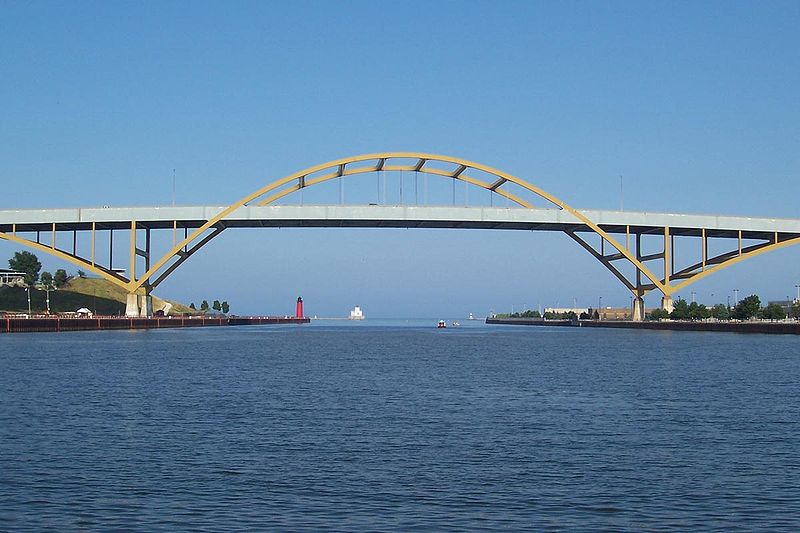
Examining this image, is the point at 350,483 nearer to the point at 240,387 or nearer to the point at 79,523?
the point at 79,523

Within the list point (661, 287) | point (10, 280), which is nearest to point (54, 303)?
point (10, 280)

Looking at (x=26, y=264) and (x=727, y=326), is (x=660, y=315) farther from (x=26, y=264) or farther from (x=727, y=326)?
(x=26, y=264)

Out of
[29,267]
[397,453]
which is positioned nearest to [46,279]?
[29,267]

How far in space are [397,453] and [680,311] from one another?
4221 inches

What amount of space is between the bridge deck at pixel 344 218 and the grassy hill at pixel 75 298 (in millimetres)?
33220

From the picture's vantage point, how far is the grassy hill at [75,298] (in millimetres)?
130125

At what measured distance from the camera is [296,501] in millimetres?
14508

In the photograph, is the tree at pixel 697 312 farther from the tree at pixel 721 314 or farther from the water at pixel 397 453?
the water at pixel 397 453

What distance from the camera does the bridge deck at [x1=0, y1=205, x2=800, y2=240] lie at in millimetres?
95375

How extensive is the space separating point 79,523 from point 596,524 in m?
6.83

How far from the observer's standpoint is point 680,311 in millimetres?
120312

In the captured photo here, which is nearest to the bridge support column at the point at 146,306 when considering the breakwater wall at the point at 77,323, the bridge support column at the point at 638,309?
the breakwater wall at the point at 77,323

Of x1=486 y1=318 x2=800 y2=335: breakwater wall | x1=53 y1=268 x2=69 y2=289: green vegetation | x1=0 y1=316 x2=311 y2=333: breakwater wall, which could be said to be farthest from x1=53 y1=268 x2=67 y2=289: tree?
x1=486 y1=318 x2=800 y2=335: breakwater wall

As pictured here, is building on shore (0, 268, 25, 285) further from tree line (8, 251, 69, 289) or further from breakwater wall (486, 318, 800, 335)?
breakwater wall (486, 318, 800, 335)
